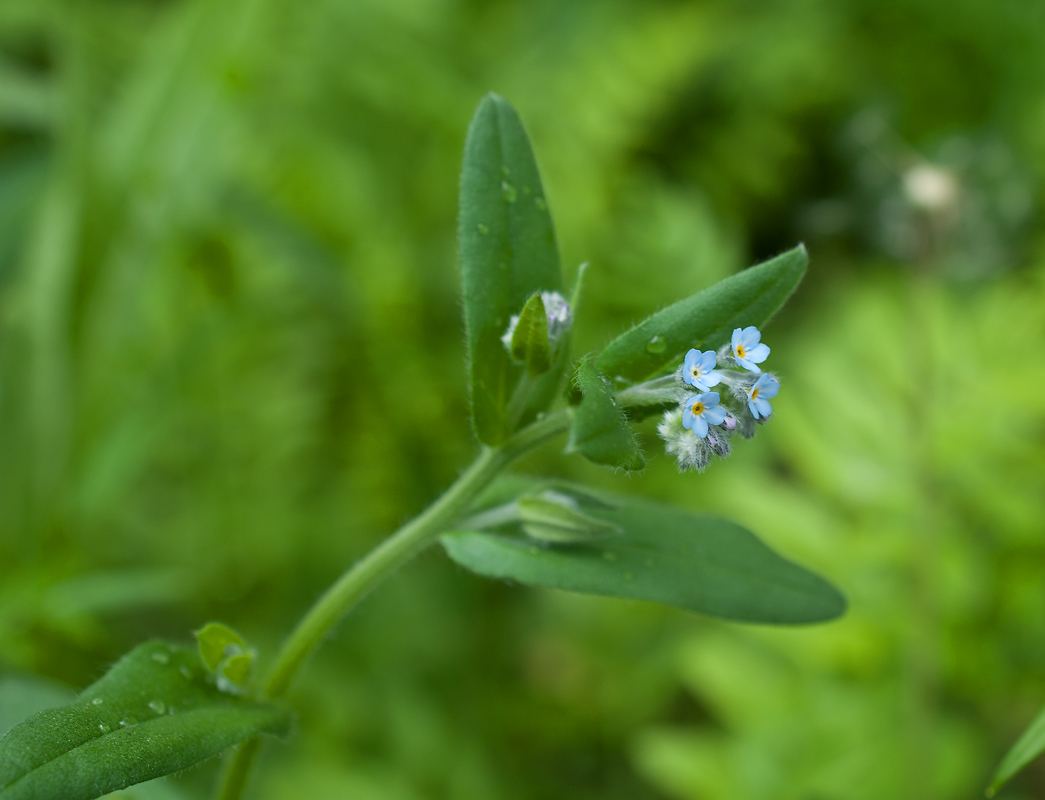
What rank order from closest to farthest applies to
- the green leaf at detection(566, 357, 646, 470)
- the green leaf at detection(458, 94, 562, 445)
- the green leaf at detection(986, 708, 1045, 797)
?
the green leaf at detection(986, 708, 1045, 797)
the green leaf at detection(566, 357, 646, 470)
the green leaf at detection(458, 94, 562, 445)

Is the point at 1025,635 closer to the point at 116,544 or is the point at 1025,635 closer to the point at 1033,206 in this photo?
the point at 1033,206

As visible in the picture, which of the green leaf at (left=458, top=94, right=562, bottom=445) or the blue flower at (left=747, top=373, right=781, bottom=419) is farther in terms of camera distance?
the green leaf at (left=458, top=94, right=562, bottom=445)

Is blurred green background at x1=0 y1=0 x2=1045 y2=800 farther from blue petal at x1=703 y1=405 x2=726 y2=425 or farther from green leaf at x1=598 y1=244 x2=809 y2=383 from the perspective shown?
blue petal at x1=703 y1=405 x2=726 y2=425

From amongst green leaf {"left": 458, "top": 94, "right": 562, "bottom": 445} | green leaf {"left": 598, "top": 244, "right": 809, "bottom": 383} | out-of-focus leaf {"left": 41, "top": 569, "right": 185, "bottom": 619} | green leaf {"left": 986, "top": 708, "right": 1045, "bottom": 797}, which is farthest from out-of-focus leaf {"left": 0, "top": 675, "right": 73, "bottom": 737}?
green leaf {"left": 986, "top": 708, "right": 1045, "bottom": 797}

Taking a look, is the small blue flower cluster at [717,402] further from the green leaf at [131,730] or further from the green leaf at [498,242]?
the green leaf at [131,730]

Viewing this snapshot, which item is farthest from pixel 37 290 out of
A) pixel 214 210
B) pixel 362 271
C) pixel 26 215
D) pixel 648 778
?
pixel 648 778

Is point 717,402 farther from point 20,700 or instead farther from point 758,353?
point 20,700
